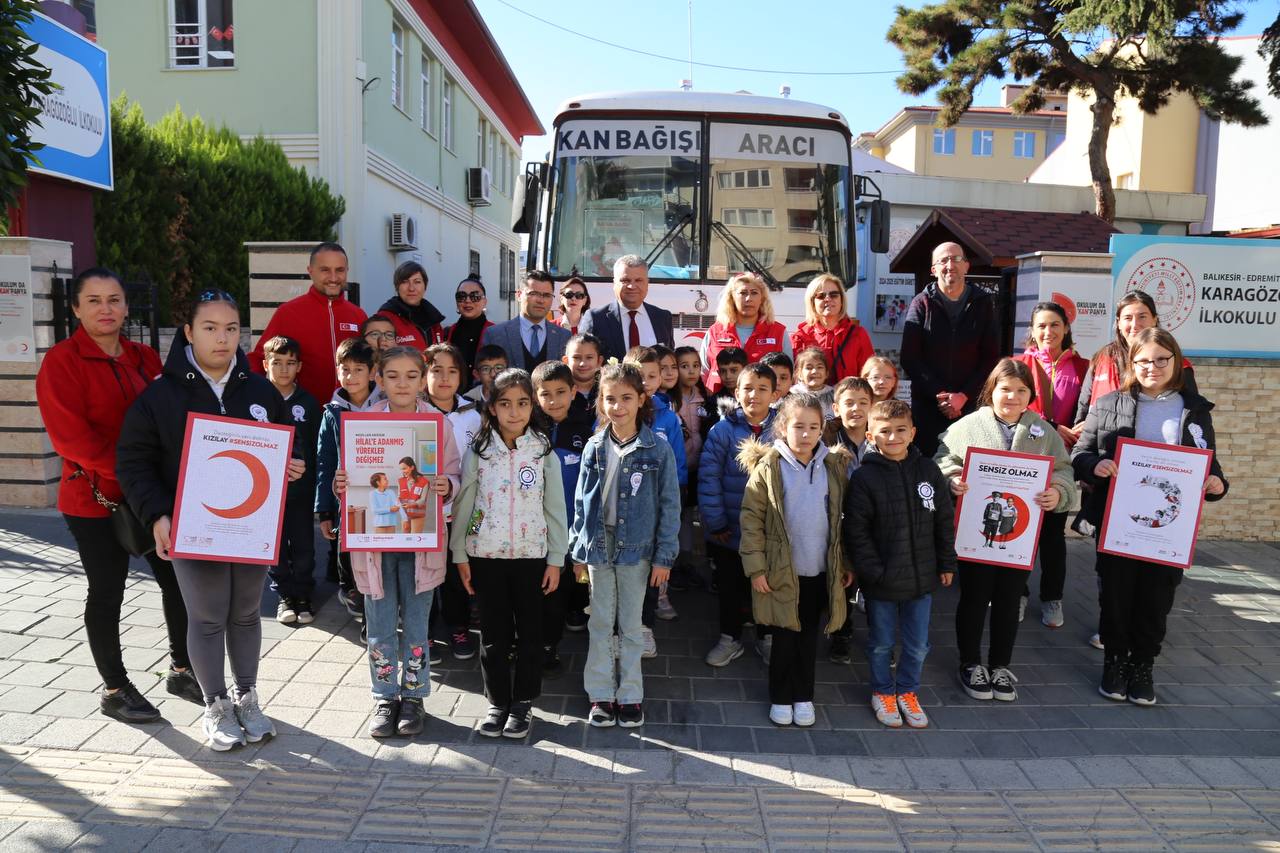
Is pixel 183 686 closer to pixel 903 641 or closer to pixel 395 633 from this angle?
pixel 395 633

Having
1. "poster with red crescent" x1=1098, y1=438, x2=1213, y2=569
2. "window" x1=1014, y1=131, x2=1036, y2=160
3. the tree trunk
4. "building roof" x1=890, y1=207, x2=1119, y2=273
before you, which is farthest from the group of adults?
"window" x1=1014, y1=131, x2=1036, y2=160

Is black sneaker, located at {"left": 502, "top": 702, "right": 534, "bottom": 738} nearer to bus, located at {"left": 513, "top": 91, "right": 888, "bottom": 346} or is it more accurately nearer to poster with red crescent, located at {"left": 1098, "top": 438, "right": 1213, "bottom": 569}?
poster with red crescent, located at {"left": 1098, "top": 438, "right": 1213, "bottom": 569}

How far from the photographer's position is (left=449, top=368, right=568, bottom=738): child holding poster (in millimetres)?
3791

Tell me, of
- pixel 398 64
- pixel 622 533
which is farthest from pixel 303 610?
pixel 398 64

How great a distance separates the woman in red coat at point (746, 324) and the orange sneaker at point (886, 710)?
7.04 feet

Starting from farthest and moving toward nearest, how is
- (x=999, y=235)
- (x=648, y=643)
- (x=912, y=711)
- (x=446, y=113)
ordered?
(x=446, y=113)
(x=999, y=235)
(x=648, y=643)
(x=912, y=711)

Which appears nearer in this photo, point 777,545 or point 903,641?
point 777,545

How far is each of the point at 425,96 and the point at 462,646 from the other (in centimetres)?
1585

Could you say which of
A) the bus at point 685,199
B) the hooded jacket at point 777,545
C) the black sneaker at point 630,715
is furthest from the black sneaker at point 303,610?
the bus at point 685,199

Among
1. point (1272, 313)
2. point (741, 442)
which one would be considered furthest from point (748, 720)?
point (1272, 313)

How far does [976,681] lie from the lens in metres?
4.38

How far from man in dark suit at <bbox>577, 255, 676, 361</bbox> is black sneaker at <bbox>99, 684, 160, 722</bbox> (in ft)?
10.3

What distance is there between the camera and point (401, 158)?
1595 cm

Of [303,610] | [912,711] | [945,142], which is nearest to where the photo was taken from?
[912,711]
